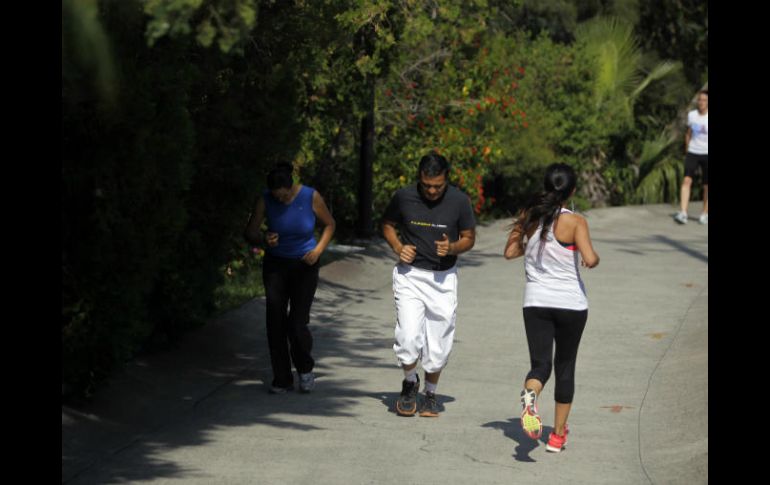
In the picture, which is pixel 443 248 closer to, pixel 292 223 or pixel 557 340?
pixel 557 340

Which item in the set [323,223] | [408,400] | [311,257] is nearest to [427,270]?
[408,400]

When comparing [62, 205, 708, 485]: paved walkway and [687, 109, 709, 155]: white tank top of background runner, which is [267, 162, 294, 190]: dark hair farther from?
[687, 109, 709, 155]: white tank top of background runner

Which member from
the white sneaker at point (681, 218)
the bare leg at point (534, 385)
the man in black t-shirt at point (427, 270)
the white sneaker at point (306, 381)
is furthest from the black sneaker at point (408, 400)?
the white sneaker at point (681, 218)

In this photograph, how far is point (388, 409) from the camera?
983 cm

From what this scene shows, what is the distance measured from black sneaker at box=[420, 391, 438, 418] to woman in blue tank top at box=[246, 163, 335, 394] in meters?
1.04

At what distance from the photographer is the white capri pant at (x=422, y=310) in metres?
9.52

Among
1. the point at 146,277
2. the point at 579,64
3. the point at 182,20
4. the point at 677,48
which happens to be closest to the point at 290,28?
the point at 146,277

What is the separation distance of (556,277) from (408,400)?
5.49ft

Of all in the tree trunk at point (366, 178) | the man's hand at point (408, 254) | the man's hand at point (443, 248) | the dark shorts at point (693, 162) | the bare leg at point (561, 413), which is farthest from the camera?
the dark shorts at point (693, 162)

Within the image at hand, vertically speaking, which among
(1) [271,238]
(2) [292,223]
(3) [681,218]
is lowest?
(3) [681,218]

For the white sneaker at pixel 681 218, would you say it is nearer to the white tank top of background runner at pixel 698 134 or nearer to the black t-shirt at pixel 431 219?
the white tank top of background runner at pixel 698 134

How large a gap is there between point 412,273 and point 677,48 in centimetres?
2079
